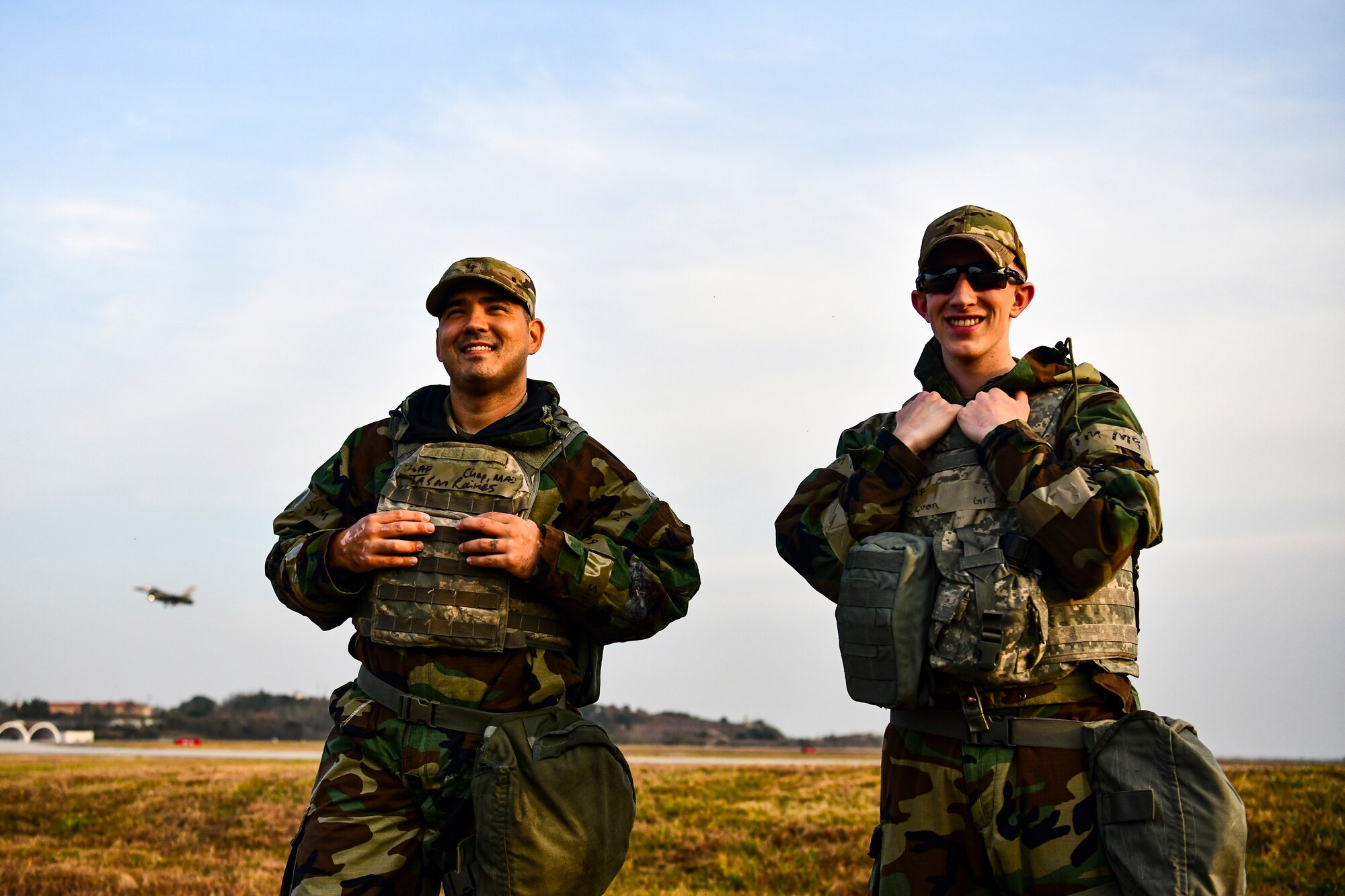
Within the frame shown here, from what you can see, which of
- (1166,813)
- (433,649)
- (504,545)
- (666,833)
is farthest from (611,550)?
(666,833)

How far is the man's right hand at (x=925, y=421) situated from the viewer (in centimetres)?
440

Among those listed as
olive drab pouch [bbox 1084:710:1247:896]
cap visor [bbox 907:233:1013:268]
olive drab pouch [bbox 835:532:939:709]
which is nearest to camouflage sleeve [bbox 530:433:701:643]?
olive drab pouch [bbox 835:532:939:709]

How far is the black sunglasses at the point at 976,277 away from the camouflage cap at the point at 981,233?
4 cm

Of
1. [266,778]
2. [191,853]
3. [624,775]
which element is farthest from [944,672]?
[266,778]

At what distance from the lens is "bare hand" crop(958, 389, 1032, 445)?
167 inches

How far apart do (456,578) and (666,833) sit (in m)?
6.74

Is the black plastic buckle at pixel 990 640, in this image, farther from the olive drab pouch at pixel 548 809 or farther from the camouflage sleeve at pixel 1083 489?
the olive drab pouch at pixel 548 809

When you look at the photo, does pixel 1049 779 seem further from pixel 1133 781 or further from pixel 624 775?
pixel 624 775

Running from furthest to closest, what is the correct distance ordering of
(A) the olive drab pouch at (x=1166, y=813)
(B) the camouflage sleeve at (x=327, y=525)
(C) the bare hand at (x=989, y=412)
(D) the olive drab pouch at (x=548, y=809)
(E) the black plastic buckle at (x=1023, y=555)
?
1. (B) the camouflage sleeve at (x=327, y=525)
2. (D) the olive drab pouch at (x=548, y=809)
3. (C) the bare hand at (x=989, y=412)
4. (E) the black plastic buckle at (x=1023, y=555)
5. (A) the olive drab pouch at (x=1166, y=813)

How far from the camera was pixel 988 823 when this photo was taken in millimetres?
3941

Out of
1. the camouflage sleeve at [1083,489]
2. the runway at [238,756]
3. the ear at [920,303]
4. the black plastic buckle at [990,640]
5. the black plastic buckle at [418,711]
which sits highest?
the ear at [920,303]

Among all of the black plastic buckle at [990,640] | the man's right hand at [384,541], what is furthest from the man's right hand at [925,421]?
the man's right hand at [384,541]

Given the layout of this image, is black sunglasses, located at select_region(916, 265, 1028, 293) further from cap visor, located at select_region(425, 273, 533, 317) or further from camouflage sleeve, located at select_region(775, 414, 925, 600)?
cap visor, located at select_region(425, 273, 533, 317)

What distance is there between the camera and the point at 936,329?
4621 millimetres
